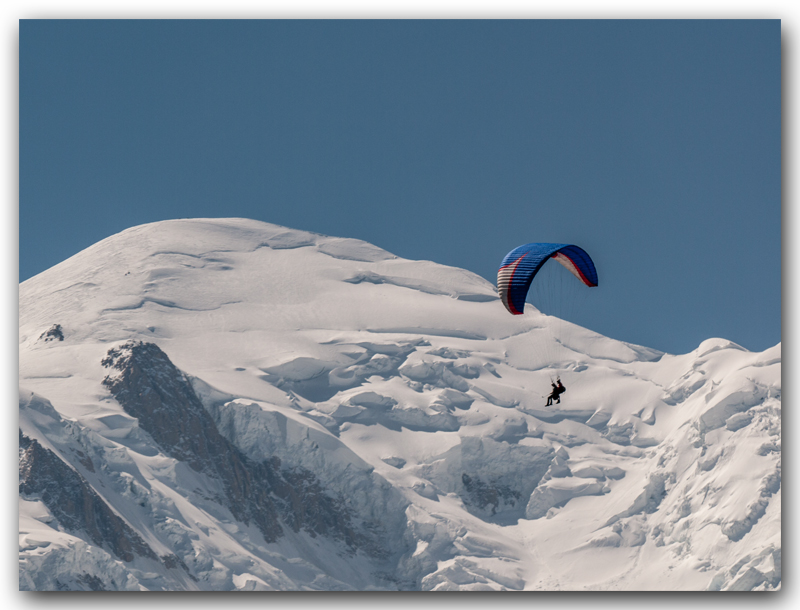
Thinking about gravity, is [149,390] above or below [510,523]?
above

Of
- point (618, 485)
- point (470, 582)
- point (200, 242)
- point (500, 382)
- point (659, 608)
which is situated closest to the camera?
point (659, 608)

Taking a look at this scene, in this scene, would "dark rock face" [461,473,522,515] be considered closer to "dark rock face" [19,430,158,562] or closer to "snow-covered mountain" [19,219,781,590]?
"snow-covered mountain" [19,219,781,590]

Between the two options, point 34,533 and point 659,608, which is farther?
point 34,533

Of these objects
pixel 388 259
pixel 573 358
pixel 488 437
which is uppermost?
pixel 388 259

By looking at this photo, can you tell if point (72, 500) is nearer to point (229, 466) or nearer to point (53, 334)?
point (229, 466)

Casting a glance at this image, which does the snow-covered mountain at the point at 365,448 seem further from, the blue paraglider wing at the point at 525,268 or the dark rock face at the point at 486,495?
the blue paraglider wing at the point at 525,268

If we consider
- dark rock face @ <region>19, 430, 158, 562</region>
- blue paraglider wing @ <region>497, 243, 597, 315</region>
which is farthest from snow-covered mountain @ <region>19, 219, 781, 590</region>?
blue paraglider wing @ <region>497, 243, 597, 315</region>

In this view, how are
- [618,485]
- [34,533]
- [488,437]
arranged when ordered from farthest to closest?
1. [488,437]
2. [618,485]
3. [34,533]

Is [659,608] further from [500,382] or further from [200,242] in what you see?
[200,242]

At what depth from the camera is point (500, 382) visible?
516 feet

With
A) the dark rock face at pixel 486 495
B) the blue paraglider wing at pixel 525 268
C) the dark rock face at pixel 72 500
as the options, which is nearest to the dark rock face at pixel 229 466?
the dark rock face at pixel 486 495

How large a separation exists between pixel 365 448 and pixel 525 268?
90.3 m

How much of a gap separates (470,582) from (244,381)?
39.1 meters

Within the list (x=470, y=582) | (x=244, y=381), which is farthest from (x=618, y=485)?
(x=244, y=381)
